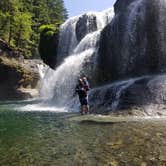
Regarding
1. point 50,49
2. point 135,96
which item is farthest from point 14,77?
point 135,96

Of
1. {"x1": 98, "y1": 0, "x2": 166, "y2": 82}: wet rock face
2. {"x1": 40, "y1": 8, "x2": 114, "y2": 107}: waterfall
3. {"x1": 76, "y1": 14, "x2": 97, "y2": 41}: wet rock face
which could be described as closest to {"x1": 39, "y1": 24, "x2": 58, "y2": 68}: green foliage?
{"x1": 40, "y1": 8, "x2": 114, "y2": 107}: waterfall

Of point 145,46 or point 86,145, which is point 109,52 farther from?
point 86,145

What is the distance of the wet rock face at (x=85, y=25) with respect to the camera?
41.9 meters

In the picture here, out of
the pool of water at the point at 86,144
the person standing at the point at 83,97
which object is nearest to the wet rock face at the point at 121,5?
the person standing at the point at 83,97

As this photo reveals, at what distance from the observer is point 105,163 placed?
9.31 metres

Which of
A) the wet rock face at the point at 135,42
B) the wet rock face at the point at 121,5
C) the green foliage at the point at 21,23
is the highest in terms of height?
the green foliage at the point at 21,23

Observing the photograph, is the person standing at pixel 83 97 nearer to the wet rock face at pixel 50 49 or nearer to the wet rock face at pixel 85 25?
the wet rock face at pixel 85 25

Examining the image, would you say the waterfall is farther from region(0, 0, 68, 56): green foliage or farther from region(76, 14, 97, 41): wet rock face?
region(0, 0, 68, 56): green foliage

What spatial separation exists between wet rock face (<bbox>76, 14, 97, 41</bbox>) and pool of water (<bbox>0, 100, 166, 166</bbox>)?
26685 mm

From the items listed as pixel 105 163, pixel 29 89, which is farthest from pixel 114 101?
pixel 29 89

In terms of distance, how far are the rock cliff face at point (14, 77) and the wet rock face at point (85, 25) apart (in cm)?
1363

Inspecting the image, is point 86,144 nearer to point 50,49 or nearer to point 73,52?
point 73,52

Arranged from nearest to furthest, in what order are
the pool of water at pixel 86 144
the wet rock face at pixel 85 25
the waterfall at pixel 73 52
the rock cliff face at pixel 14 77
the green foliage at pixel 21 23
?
the pool of water at pixel 86 144 → the waterfall at pixel 73 52 → the wet rock face at pixel 85 25 → the rock cliff face at pixel 14 77 → the green foliage at pixel 21 23

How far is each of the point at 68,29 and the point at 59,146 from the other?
3429 cm
